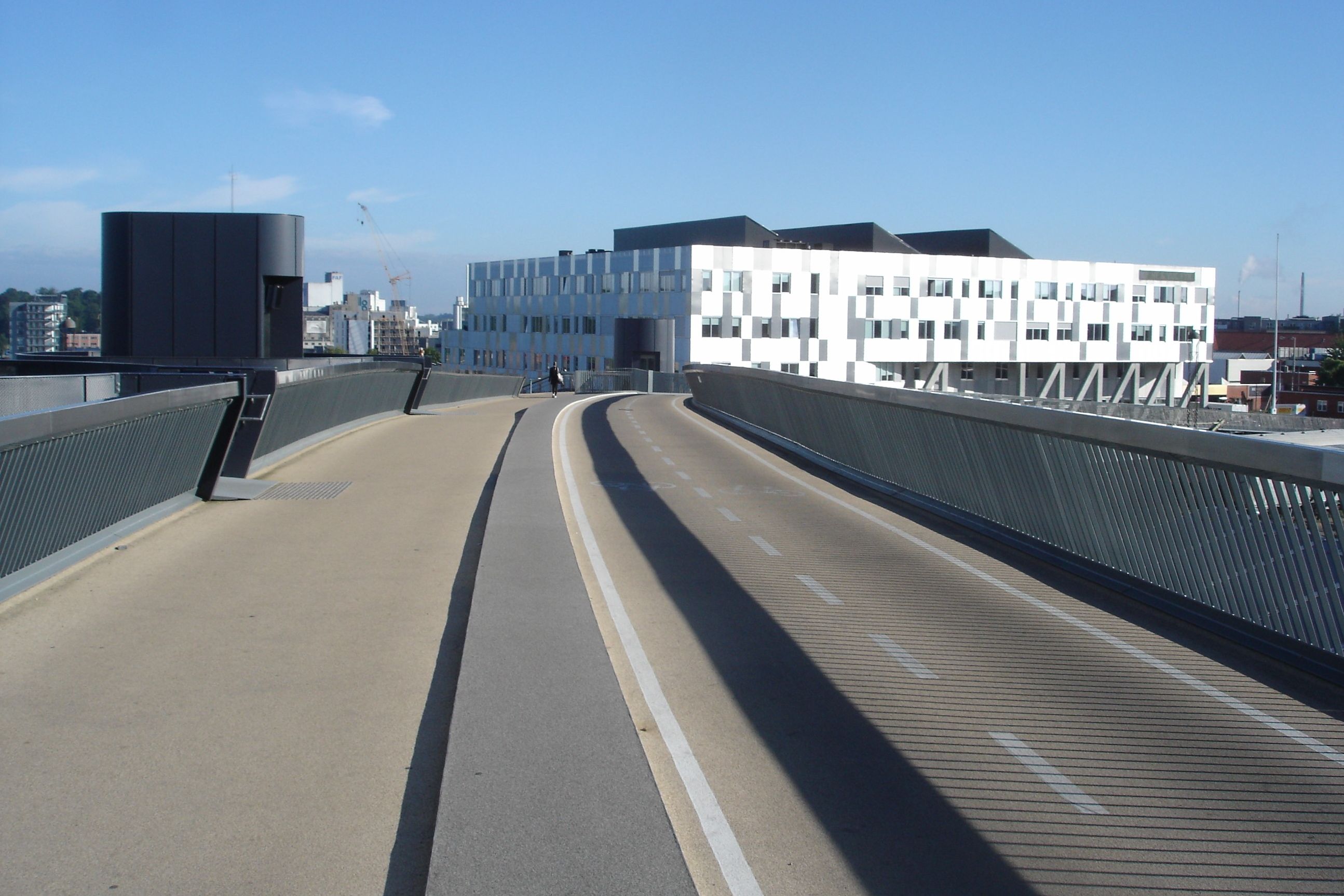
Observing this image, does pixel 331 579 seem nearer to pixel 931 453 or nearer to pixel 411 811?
pixel 411 811

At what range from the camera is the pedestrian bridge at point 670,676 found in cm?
452

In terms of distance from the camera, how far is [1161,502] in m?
9.02

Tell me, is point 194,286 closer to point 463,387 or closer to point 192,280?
point 192,280

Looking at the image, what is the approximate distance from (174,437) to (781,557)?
19.5ft

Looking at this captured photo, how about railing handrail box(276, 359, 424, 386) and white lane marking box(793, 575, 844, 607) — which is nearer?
white lane marking box(793, 575, 844, 607)

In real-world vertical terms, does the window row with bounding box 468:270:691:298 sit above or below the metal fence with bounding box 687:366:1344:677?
above

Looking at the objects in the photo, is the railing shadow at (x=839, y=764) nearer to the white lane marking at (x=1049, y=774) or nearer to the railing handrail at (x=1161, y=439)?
the white lane marking at (x=1049, y=774)

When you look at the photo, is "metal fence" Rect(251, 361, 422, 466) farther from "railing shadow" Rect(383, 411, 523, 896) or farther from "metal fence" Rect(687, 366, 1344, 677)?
"metal fence" Rect(687, 366, 1344, 677)

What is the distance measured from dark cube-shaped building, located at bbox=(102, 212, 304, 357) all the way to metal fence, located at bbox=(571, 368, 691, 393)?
118 feet

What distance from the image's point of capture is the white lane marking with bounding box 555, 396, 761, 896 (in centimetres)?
436

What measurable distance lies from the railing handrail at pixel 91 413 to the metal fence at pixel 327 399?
1899 millimetres

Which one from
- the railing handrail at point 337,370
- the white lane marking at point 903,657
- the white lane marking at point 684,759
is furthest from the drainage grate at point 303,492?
the white lane marking at point 903,657

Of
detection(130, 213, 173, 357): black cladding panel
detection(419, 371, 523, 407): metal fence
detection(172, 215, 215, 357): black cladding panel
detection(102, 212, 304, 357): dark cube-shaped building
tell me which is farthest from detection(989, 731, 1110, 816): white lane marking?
detection(130, 213, 173, 357): black cladding panel

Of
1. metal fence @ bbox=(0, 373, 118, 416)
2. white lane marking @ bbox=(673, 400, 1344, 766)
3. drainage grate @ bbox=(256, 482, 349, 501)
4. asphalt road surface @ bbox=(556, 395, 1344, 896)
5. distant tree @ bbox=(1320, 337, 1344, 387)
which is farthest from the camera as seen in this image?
distant tree @ bbox=(1320, 337, 1344, 387)
